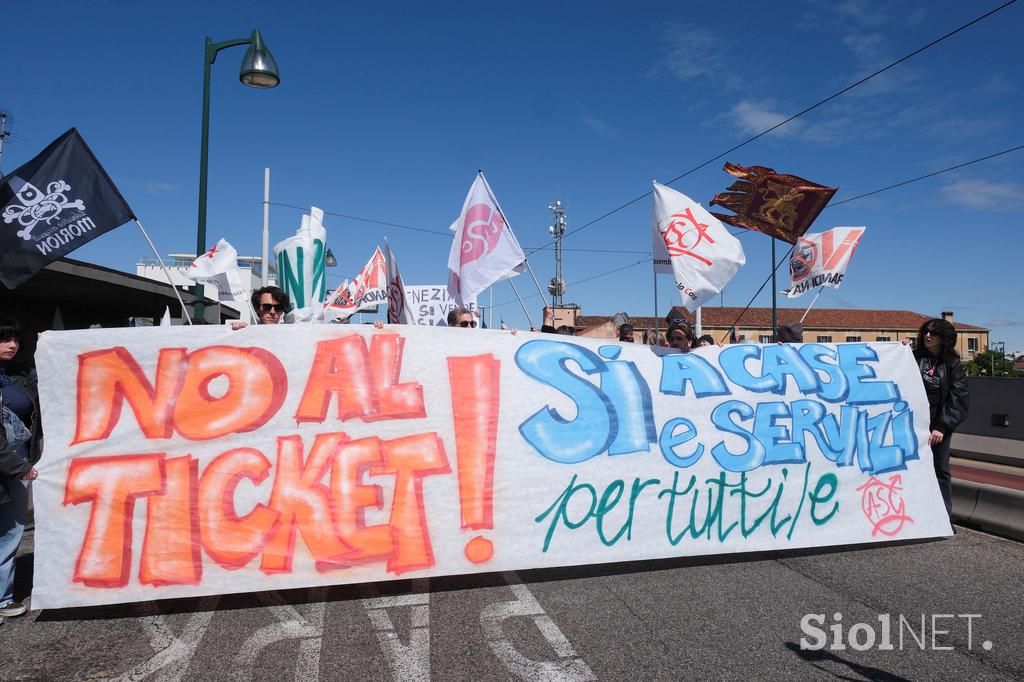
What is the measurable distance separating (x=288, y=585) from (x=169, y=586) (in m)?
0.63

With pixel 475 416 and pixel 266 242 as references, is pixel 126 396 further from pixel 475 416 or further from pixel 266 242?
pixel 266 242

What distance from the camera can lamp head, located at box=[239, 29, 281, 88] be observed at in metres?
9.32

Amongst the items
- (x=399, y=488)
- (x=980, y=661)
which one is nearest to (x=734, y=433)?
(x=980, y=661)

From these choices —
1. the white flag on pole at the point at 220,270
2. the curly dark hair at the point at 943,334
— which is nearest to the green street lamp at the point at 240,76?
the white flag on pole at the point at 220,270

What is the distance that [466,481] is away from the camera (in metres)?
4.29

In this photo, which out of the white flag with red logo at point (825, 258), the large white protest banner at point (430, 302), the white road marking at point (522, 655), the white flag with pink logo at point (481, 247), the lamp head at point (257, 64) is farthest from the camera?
the large white protest banner at point (430, 302)

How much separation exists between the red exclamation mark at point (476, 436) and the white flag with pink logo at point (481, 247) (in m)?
2.68

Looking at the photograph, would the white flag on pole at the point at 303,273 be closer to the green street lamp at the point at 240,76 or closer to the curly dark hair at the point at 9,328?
the green street lamp at the point at 240,76

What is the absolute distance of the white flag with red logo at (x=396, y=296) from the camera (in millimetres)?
7543

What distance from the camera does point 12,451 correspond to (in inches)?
145

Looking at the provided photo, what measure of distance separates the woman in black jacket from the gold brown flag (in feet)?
5.28

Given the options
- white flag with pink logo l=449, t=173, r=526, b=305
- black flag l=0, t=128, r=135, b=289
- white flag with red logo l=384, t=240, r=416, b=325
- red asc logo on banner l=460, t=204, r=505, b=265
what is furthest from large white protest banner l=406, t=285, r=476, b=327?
black flag l=0, t=128, r=135, b=289

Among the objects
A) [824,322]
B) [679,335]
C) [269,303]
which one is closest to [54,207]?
[269,303]

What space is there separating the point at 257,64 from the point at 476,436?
23.9ft
